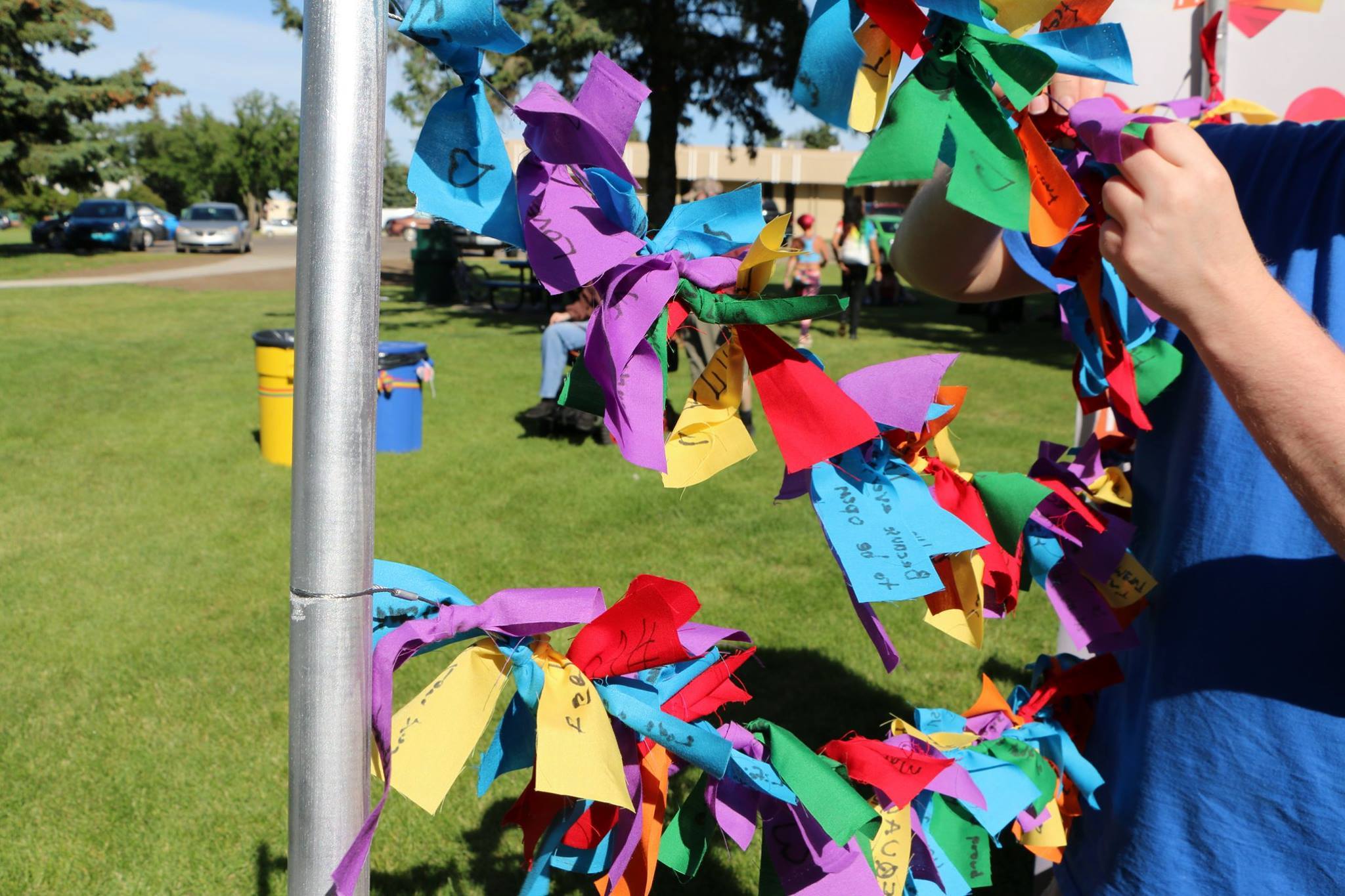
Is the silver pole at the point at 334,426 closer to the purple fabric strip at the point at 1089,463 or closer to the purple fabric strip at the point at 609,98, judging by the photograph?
the purple fabric strip at the point at 609,98

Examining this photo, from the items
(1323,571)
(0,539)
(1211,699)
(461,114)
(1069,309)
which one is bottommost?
(0,539)

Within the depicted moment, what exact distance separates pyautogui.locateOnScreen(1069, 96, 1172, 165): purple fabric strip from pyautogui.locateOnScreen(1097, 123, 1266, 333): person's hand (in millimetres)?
28

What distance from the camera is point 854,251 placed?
12539mm

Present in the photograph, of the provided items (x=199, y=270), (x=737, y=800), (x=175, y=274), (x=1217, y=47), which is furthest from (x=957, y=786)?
(x=199, y=270)

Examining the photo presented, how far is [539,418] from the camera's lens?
24.6 ft

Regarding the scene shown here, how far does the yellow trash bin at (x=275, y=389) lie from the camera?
6.35m

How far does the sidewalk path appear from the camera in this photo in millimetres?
18547

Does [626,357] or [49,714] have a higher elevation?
[626,357]

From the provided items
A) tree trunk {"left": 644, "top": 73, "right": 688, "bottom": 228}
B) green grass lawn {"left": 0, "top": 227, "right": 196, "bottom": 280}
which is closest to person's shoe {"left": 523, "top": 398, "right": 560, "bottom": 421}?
tree trunk {"left": 644, "top": 73, "right": 688, "bottom": 228}

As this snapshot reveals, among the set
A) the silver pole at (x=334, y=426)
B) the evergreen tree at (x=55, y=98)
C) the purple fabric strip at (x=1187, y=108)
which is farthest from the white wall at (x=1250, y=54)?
the evergreen tree at (x=55, y=98)

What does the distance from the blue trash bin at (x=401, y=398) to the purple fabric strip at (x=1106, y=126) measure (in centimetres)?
580

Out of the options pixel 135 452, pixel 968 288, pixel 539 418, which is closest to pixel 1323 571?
pixel 968 288

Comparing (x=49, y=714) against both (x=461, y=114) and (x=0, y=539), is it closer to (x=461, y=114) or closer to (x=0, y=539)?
(x=0, y=539)

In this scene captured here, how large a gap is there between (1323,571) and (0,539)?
19.3 feet
